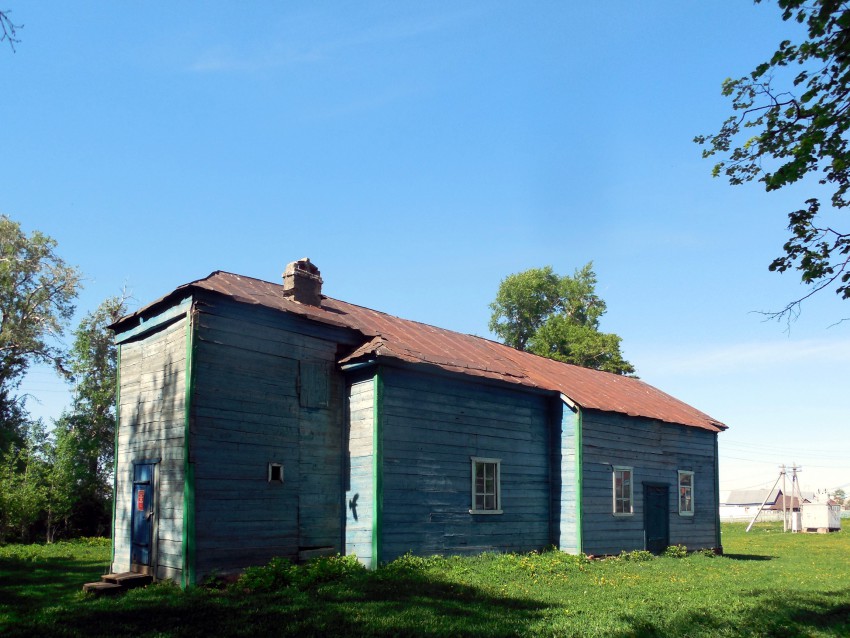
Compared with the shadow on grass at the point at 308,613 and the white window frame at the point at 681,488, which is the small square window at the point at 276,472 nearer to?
the shadow on grass at the point at 308,613

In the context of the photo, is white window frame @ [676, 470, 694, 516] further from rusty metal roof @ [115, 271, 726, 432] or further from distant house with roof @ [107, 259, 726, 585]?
distant house with roof @ [107, 259, 726, 585]

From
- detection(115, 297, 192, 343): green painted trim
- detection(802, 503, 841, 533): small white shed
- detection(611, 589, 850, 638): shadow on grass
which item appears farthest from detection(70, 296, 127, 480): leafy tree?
detection(802, 503, 841, 533): small white shed

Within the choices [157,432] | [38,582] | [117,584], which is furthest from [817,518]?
[38,582]

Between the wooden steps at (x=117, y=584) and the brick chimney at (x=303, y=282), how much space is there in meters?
7.08

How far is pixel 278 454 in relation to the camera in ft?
51.6

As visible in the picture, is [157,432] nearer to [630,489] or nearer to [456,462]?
[456,462]

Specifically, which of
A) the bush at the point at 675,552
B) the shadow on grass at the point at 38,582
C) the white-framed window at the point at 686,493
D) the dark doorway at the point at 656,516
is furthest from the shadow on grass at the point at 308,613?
the white-framed window at the point at 686,493

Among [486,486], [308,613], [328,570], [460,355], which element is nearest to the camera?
[308,613]

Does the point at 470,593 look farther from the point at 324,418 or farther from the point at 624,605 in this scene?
the point at 324,418

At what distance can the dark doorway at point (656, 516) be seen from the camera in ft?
75.0

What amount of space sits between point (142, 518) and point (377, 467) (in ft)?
16.9

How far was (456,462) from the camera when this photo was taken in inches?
710

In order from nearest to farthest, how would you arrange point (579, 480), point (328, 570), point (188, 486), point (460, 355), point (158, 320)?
point (188, 486) < point (328, 570) < point (158, 320) < point (579, 480) < point (460, 355)

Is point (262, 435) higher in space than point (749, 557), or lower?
higher
